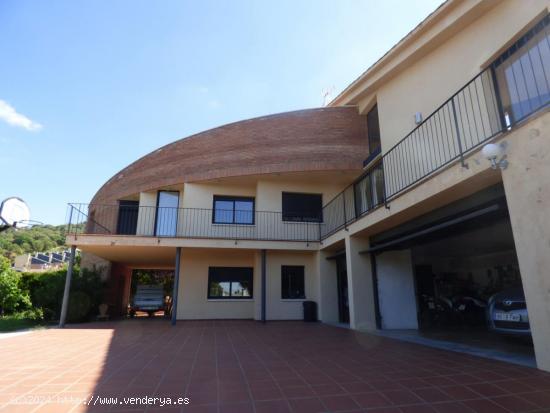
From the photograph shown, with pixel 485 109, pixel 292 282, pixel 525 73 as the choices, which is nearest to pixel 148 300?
pixel 292 282

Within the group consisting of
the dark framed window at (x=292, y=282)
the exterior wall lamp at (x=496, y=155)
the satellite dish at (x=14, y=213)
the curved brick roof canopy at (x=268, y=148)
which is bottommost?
the dark framed window at (x=292, y=282)

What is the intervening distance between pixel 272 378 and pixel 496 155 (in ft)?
13.6

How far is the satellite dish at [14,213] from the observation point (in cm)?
406

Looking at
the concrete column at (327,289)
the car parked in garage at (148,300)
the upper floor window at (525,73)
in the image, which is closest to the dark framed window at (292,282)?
the concrete column at (327,289)

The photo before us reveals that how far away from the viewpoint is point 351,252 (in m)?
8.98

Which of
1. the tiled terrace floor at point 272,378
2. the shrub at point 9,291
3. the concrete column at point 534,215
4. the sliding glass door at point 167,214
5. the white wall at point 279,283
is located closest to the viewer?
the tiled terrace floor at point 272,378

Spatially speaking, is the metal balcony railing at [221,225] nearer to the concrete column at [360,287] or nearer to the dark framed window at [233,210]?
the dark framed window at [233,210]

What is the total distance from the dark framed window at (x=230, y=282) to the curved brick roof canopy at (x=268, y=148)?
13.0 ft

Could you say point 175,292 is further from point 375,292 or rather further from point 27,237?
point 375,292

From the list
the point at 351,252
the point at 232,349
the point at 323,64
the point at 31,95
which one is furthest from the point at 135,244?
the point at 323,64

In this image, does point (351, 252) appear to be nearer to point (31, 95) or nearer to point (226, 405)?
point (226, 405)

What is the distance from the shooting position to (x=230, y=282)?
12.9 metres

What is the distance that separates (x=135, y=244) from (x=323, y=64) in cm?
870

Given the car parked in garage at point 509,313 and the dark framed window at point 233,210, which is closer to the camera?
the car parked in garage at point 509,313
